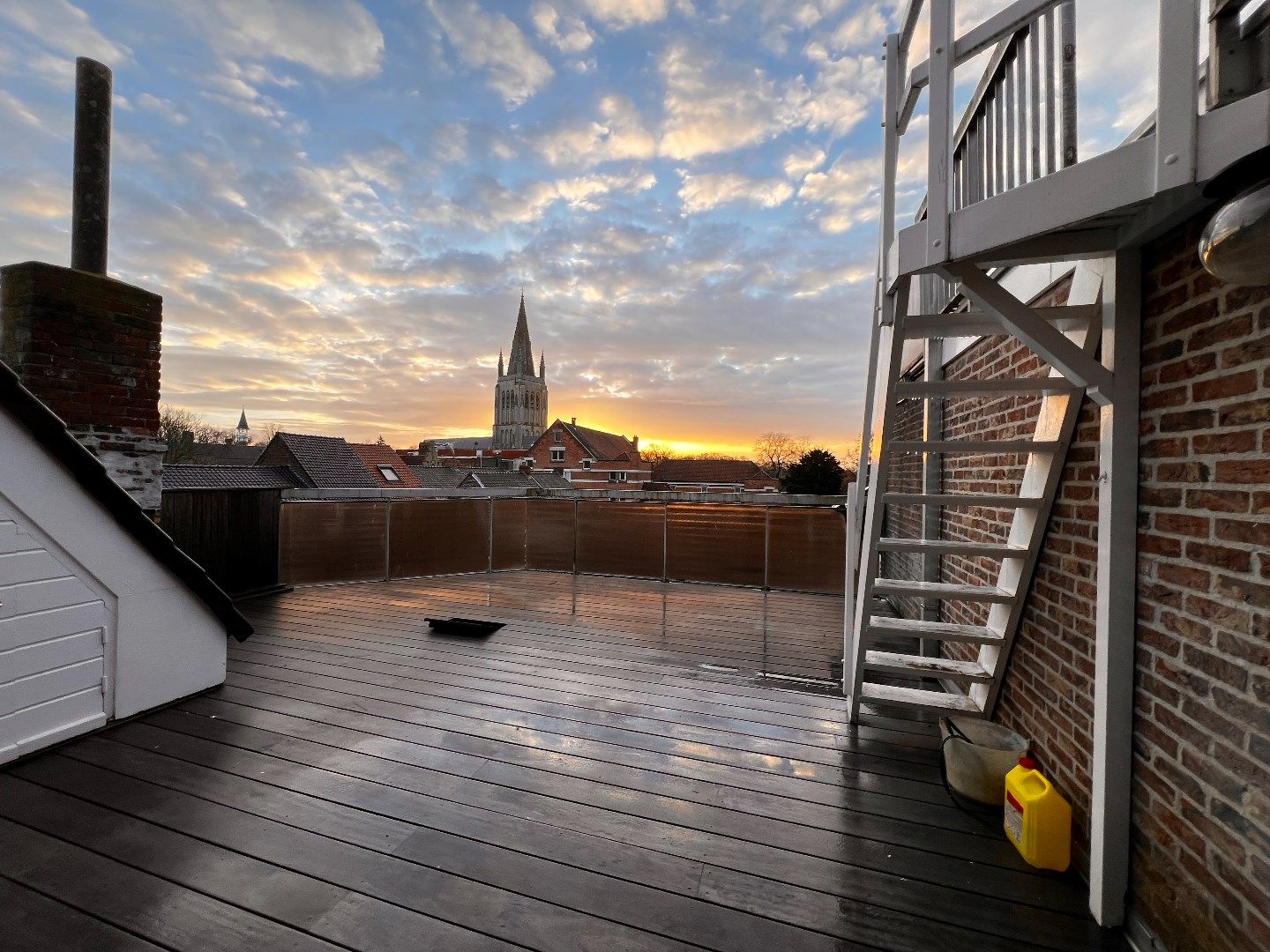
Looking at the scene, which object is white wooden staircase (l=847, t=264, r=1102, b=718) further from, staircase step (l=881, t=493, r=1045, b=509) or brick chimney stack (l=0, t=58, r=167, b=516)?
brick chimney stack (l=0, t=58, r=167, b=516)

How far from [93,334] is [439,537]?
3.94m

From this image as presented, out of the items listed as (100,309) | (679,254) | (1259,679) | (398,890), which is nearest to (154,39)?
(100,309)

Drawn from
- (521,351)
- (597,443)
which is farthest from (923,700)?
(521,351)

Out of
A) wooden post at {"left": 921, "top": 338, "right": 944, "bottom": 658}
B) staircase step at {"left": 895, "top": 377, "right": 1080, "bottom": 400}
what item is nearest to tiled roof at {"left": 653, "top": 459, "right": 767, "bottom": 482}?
wooden post at {"left": 921, "top": 338, "right": 944, "bottom": 658}

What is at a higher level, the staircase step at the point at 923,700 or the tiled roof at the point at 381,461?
the tiled roof at the point at 381,461

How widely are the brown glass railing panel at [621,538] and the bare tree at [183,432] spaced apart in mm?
4419

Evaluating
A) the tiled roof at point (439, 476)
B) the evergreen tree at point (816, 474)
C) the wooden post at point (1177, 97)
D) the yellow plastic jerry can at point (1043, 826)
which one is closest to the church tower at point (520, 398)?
the tiled roof at point (439, 476)

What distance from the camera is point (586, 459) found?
4031 cm

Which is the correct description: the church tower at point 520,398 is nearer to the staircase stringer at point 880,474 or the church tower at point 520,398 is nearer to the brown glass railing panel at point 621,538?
the brown glass railing panel at point 621,538

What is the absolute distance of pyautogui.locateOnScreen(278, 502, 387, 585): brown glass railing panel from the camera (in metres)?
5.87

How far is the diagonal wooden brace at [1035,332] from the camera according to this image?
1.55 metres

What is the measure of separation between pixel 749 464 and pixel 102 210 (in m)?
33.0

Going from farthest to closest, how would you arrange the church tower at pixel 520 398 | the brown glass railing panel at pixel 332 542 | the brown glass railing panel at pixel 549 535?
the church tower at pixel 520 398
the brown glass railing panel at pixel 549 535
the brown glass railing panel at pixel 332 542

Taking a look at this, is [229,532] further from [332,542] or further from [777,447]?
[777,447]
